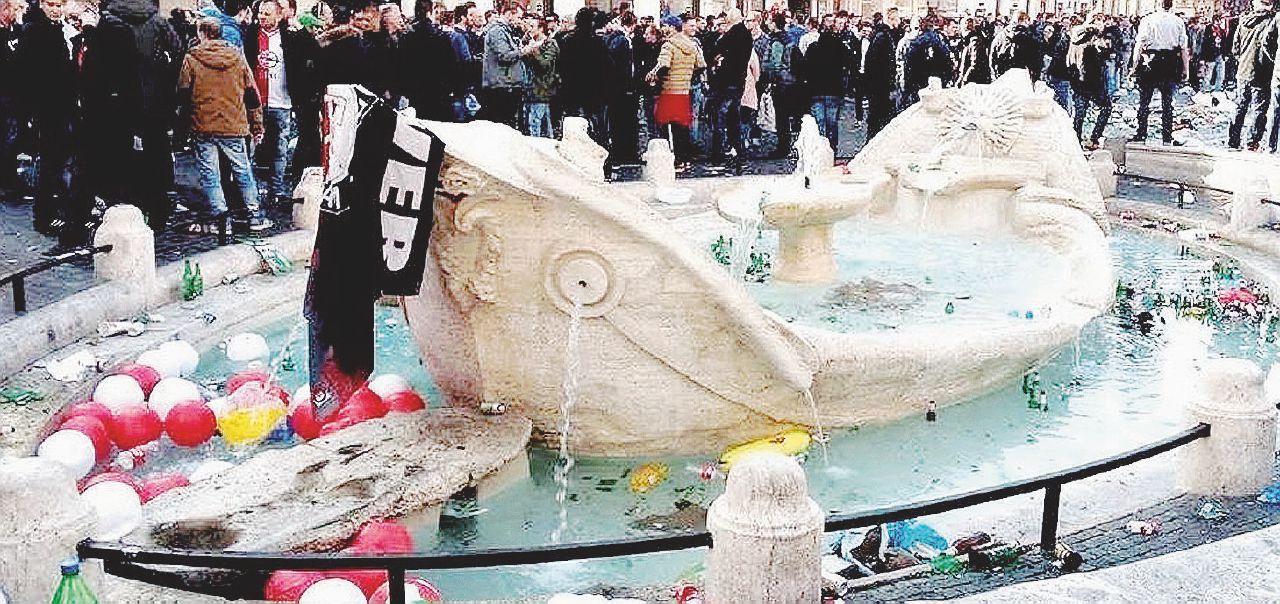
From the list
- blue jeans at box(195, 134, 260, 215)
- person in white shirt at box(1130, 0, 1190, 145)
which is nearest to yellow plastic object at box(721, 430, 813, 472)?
blue jeans at box(195, 134, 260, 215)

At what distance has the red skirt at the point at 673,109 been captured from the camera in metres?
15.9

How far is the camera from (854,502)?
614 cm

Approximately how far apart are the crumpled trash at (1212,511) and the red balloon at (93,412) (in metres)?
5.00

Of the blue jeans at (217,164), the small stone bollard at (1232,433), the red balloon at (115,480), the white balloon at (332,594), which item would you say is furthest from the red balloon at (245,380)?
the small stone bollard at (1232,433)

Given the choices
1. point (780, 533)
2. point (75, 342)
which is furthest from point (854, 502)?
point (75, 342)

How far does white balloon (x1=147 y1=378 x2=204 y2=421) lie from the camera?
Result: 6.85 meters

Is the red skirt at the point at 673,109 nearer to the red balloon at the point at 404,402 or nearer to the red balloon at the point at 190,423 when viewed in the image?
the red balloon at the point at 404,402

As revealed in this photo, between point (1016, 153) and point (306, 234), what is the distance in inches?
235

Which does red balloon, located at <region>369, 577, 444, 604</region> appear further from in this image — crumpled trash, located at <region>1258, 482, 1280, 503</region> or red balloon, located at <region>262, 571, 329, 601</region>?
crumpled trash, located at <region>1258, 482, 1280, 503</region>

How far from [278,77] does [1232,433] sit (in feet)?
29.3

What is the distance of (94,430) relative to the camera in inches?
254

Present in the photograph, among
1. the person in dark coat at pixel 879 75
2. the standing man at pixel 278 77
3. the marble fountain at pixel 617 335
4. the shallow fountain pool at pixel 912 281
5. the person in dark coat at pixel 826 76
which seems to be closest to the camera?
the marble fountain at pixel 617 335

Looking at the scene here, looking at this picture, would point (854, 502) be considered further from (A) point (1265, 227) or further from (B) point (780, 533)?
(A) point (1265, 227)

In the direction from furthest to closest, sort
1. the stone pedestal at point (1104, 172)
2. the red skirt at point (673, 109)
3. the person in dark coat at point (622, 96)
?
the red skirt at point (673, 109)
the person in dark coat at point (622, 96)
the stone pedestal at point (1104, 172)
